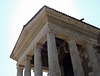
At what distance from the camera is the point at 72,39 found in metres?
11.3

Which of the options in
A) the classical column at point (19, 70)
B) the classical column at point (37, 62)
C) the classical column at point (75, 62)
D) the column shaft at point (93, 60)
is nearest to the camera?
the classical column at point (75, 62)

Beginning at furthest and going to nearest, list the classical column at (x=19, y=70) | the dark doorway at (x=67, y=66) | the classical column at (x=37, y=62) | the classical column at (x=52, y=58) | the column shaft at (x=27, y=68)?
the dark doorway at (x=67, y=66)
the classical column at (x=19, y=70)
the column shaft at (x=27, y=68)
the classical column at (x=37, y=62)
the classical column at (x=52, y=58)

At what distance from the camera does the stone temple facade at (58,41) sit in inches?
394

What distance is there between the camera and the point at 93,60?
11578mm

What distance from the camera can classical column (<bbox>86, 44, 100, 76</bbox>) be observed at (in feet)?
36.4

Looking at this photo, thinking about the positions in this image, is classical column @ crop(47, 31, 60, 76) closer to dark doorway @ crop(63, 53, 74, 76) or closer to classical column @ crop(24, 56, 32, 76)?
classical column @ crop(24, 56, 32, 76)

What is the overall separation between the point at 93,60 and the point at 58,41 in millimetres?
4811

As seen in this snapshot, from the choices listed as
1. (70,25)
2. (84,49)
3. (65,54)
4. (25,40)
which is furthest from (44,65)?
(70,25)

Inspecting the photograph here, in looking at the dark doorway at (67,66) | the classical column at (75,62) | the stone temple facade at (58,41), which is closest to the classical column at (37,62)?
the stone temple facade at (58,41)

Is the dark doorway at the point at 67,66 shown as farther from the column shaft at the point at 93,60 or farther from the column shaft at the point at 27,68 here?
the column shaft at the point at 27,68

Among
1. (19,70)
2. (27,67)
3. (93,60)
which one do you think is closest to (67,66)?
(93,60)

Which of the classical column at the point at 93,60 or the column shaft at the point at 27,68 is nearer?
the classical column at the point at 93,60

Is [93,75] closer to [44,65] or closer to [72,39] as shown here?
[72,39]

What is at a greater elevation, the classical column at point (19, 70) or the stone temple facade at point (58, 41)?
the stone temple facade at point (58, 41)
